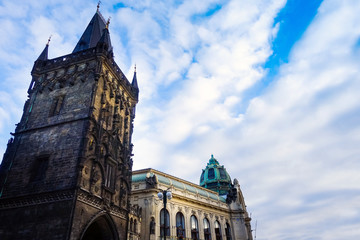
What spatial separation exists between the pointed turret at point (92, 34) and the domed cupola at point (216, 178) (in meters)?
45.5

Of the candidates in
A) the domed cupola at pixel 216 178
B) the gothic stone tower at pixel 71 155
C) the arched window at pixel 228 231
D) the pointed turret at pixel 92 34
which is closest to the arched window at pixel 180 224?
the arched window at pixel 228 231

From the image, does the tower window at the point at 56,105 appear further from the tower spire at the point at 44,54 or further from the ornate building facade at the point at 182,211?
the ornate building facade at the point at 182,211

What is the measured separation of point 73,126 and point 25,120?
6.16m

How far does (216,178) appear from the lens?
67062 mm

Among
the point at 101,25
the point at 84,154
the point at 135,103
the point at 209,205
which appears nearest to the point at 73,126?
the point at 84,154

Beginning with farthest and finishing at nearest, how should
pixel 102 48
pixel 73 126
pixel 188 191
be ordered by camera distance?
pixel 188 191, pixel 102 48, pixel 73 126

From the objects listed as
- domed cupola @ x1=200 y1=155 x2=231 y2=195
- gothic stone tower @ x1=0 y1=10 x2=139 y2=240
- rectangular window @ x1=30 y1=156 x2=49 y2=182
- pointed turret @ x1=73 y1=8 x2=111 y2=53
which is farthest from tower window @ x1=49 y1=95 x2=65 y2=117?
domed cupola @ x1=200 y1=155 x2=231 y2=195

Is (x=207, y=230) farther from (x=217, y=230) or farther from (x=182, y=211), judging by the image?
(x=182, y=211)

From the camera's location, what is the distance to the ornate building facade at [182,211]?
36.0 meters

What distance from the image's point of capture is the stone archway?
2220cm

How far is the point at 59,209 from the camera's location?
18359 millimetres

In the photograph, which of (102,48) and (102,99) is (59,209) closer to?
(102,99)

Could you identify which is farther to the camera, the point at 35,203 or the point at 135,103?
the point at 135,103

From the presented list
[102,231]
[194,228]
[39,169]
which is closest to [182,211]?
[194,228]
